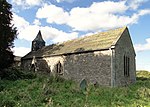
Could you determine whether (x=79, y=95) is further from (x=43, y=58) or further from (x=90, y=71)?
(x=43, y=58)

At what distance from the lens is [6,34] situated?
31.2 meters

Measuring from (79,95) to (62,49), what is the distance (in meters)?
18.3

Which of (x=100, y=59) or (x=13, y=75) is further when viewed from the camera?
(x=100, y=59)

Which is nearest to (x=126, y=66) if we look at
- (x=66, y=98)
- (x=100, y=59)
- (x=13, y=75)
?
(x=100, y=59)

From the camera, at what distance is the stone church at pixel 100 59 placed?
29.8m

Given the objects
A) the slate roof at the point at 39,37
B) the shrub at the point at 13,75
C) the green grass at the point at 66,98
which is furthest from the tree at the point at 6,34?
the slate roof at the point at 39,37

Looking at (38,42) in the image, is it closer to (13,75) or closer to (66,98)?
(13,75)

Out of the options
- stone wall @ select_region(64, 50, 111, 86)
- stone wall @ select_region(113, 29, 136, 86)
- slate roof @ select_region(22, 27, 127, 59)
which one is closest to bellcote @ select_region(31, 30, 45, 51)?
slate roof @ select_region(22, 27, 127, 59)

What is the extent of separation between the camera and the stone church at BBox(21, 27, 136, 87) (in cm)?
2977

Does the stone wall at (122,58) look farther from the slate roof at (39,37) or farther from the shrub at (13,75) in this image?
the slate roof at (39,37)

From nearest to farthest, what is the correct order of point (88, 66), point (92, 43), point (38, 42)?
1. point (88, 66)
2. point (92, 43)
3. point (38, 42)

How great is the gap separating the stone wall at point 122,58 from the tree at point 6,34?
13766 mm

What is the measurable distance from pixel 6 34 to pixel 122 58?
15168 millimetres

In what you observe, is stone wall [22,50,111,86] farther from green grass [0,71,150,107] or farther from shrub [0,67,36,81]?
green grass [0,71,150,107]
